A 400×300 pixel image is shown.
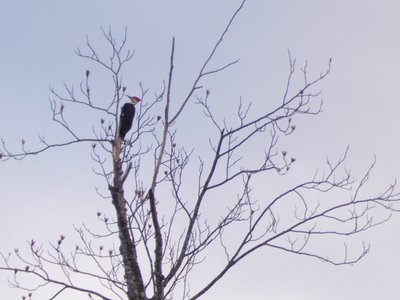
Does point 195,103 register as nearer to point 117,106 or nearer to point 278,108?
point 278,108

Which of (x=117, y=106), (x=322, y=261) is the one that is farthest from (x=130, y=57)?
(x=322, y=261)

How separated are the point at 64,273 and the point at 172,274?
1036 mm

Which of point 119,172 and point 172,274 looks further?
point 119,172

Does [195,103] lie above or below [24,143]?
below

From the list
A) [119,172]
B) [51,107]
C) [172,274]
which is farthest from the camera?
[51,107]

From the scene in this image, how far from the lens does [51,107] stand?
17.3ft

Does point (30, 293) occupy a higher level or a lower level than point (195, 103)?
lower

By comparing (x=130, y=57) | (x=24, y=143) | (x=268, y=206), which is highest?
(x=130, y=57)

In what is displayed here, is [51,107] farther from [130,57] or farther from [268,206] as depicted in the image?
[268,206]

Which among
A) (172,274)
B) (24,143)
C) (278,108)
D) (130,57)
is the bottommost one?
(172,274)

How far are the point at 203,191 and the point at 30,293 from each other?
2179 mm

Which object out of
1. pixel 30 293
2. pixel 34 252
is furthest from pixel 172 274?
pixel 30 293

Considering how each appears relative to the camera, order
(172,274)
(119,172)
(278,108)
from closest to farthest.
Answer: (172,274) < (278,108) < (119,172)

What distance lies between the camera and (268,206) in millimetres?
4039
